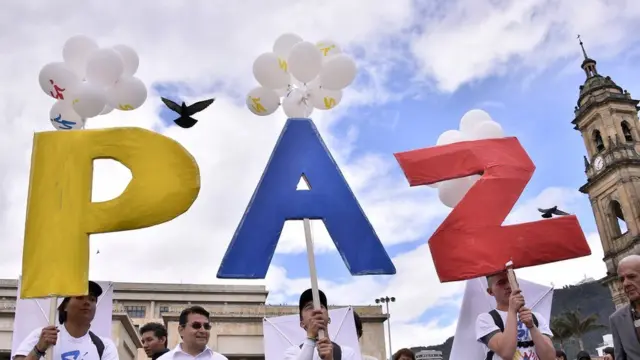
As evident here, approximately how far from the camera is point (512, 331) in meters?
4.28

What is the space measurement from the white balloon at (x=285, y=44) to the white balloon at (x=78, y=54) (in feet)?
6.36

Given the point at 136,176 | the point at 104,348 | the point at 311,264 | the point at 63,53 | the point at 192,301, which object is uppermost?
the point at 192,301

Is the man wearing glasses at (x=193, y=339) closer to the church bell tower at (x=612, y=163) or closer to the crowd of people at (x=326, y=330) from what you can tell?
the crowd of people at (x=326, y=330)

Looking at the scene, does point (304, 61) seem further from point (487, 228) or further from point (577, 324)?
point (577, 324)

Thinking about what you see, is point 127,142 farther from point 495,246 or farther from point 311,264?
point 495,246

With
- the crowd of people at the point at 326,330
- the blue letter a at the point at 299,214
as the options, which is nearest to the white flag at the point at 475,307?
the crowd of people at the point at 326,330

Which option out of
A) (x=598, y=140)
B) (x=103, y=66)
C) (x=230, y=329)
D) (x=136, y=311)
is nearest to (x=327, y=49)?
(x=103, y=66)

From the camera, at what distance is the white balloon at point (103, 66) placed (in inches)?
237

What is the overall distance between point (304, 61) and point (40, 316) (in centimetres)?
395

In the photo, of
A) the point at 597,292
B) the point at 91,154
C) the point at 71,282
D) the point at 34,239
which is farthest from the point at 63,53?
the point at 597,292

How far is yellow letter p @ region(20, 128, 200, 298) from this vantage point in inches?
177

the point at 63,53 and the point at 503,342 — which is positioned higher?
the point at 63,53

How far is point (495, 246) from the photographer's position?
4898 millimetres

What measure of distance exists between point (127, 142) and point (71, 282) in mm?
1207
